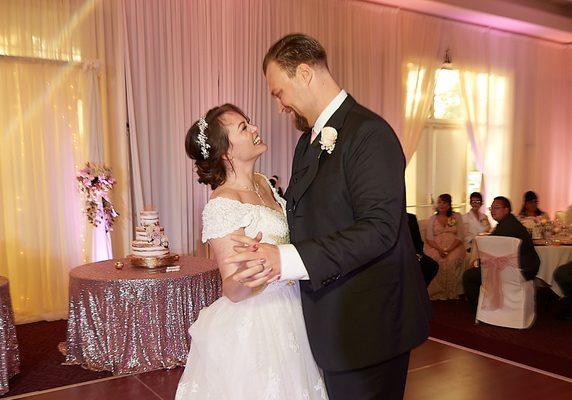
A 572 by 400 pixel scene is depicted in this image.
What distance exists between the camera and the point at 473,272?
5.88 meters

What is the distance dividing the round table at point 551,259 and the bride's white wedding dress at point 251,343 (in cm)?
432

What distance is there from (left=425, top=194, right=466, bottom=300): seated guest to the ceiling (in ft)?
9.78

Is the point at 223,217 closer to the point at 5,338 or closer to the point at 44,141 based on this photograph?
the point at 5,338

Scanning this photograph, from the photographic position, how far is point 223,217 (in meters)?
2.03

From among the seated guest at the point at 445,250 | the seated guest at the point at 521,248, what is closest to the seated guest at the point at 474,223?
the seated guest at the point at 445,250

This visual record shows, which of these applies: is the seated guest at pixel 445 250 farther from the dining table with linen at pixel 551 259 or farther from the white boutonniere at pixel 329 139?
the white boutonniere at pixel 329 139

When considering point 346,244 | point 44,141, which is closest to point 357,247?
point 346,244

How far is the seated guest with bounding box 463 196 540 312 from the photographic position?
5211 millimetres

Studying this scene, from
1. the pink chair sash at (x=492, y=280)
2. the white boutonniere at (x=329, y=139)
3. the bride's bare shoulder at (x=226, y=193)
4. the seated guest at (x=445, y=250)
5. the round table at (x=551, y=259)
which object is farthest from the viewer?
the seated guest at (x=445, y=250)

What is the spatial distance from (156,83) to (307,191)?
16.7 ft

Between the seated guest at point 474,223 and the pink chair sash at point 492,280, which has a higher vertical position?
the seated guest at point 474,223

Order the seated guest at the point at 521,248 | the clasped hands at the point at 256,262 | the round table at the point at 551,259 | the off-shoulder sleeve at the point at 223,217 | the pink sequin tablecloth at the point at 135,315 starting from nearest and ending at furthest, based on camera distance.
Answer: the clasped hands at the point at 256,262
the off-shoulder sleeve at the point at 223,217
the pink sequin tablecloth at the point at 135,315
the seated guest at the point at 521,248
the round table at the point at 551,259

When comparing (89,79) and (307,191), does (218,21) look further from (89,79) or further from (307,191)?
(307,191)

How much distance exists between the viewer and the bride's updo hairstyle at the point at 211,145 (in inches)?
89.4
